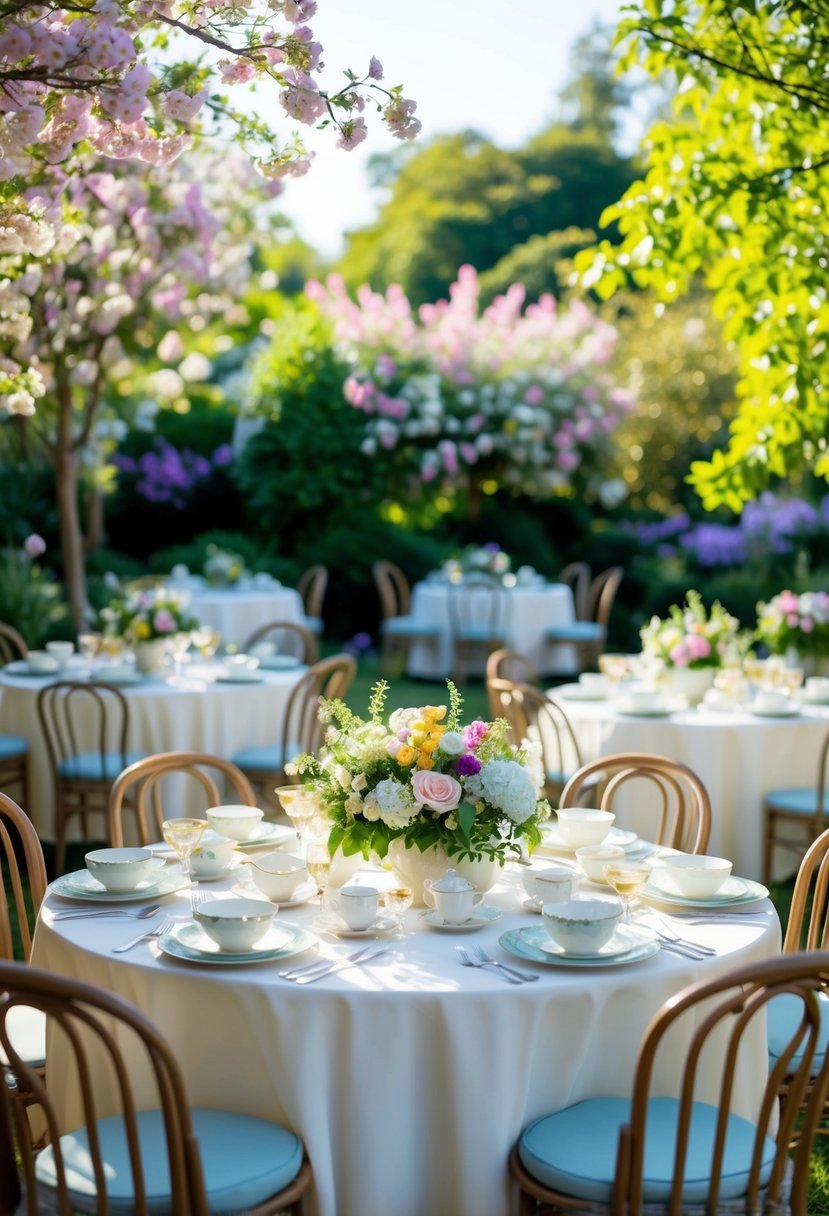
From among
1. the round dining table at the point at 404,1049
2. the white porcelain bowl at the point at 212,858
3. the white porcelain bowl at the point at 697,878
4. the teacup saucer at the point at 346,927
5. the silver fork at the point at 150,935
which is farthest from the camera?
the white porcelain bowl at the point at 212,858

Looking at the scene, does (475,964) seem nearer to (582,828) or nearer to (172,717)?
(582,828)

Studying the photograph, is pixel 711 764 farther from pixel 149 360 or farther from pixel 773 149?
pixel 149 360

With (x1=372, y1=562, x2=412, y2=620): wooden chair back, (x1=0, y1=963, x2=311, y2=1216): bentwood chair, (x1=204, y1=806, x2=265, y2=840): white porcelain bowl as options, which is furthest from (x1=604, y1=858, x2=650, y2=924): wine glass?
(x1=372, y1=562, x2=412, y2=620): wooden chair back

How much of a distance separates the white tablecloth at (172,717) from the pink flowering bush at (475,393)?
23.1 ft

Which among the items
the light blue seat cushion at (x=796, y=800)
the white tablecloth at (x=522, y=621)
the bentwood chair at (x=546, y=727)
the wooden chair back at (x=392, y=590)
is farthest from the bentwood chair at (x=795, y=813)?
the wooden chair back at (x=392, y=590)

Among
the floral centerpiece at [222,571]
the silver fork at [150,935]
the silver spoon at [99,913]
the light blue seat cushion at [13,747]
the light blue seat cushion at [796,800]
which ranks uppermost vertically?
the floral centerpiece at [222,571]

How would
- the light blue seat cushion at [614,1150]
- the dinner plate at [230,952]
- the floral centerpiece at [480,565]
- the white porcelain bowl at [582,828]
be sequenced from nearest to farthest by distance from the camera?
the light blue seat cushion at [614,1150] < the dinner plate at [230,952] < the white porcelain bowl at [582,828] < the floral centerpiece at [480,565]

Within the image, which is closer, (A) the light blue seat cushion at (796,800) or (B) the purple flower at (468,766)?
(B) the purple flower at (468,766)

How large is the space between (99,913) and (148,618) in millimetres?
3543

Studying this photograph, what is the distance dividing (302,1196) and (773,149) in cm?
429

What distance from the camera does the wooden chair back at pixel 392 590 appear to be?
11461 mm

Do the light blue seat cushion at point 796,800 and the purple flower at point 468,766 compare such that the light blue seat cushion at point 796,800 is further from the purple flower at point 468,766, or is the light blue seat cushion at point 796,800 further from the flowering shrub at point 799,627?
the purple flower at point 468,766

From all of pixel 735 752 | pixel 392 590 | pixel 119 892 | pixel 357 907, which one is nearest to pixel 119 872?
pixel 119 892

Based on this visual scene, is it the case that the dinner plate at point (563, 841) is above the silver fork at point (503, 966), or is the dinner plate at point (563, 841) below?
above
